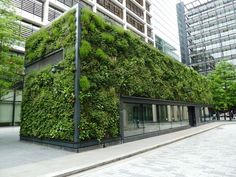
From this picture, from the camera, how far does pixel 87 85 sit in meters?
10.4

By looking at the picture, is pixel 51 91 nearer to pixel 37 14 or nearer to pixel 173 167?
pixel 173 167

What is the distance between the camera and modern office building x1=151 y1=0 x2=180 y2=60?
51625 millimetres

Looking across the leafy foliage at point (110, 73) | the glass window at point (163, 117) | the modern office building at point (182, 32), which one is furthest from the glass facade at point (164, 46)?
the leafy foliage at point (110, 73)

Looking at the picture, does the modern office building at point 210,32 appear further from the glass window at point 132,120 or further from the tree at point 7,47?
the tree at point 7,47

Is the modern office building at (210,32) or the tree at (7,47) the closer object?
the tree at (7,47)

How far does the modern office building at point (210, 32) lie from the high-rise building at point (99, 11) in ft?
91.3

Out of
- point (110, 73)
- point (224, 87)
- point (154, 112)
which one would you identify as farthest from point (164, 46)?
point (110, 73)

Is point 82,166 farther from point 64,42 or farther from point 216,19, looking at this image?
point 216,19

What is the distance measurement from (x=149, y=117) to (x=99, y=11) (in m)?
24.3

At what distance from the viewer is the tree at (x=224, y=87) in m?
37.0

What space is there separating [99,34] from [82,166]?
771 centimetres

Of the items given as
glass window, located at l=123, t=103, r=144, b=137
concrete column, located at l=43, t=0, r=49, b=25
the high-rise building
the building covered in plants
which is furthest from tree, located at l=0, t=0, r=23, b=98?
concrete column, located at l=43, t=0, r=49, b=25

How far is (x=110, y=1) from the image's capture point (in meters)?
37.2

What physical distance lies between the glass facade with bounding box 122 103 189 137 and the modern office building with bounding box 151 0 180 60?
1259 inches
